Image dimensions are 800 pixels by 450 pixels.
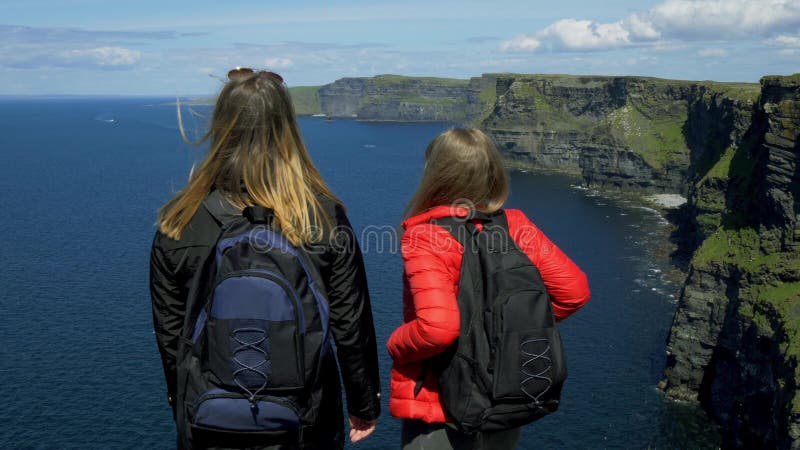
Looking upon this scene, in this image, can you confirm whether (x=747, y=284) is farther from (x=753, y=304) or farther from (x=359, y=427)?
(x=359, y=427)

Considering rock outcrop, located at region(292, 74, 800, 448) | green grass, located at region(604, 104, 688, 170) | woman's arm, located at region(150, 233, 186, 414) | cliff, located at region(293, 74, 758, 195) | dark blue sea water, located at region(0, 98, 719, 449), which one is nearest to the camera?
woman's arm, located at region(150, 233, 186, 414)

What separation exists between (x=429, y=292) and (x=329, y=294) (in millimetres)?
841

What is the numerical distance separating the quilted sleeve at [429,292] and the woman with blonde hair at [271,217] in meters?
0.42

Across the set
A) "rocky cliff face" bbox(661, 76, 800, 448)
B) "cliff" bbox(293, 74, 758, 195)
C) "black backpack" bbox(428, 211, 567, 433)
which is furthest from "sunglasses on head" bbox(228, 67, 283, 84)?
"cliff" bbox(293, 74, 758, 195)

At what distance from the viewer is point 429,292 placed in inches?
214

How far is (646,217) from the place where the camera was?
341 ft

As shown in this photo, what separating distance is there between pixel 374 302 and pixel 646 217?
5985 centimetres

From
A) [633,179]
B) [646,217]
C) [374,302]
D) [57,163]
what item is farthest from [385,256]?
[57,163]

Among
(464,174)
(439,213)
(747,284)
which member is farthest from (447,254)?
(747,284)

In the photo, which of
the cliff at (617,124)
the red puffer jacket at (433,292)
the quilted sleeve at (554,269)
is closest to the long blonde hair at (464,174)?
the red puffer jacket at (433,292)

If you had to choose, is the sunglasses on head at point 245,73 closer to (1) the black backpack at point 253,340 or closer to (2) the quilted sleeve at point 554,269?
(1) the black backpack at point 253,340

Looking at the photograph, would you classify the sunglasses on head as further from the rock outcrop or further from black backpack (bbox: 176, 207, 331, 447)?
the rock outcrop

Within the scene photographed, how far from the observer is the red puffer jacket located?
17.8 feet

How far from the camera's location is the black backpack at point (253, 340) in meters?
4.84
